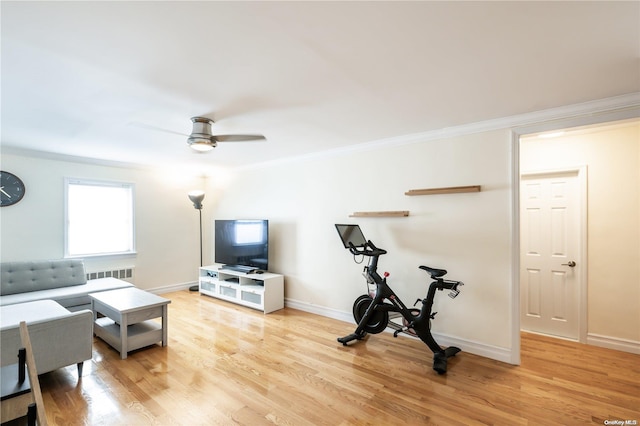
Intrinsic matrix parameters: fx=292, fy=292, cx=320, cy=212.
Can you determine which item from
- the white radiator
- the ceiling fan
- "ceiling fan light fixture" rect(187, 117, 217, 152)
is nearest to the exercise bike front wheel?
the ceiling fan

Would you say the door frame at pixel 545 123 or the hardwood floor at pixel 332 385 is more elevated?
the door frame at pixel 545 123

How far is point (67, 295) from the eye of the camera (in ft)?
11.8

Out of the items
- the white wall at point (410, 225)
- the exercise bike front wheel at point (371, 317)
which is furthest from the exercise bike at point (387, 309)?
the white wall at point (410, 225)

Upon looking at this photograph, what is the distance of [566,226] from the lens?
3451mm

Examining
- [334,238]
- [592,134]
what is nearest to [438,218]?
[334,238]

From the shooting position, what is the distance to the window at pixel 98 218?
4.55 metres

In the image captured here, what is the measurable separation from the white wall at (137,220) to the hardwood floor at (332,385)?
2061 millimetres

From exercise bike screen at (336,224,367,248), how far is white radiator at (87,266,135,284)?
3966 millimetres

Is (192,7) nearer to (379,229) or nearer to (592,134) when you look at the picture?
(379,229)

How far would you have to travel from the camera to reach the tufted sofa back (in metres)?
3.66

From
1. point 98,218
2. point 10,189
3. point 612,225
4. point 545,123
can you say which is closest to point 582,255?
point 612,225

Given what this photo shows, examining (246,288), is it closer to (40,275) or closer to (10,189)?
(40,275)

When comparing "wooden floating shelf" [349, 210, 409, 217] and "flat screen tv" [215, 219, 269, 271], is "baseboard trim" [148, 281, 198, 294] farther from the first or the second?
"wooden floating shelf" [349, 210, 409, 217]

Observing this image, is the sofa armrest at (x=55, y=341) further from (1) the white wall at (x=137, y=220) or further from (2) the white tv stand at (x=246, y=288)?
(1) the white wall at (x=137, y=220)
